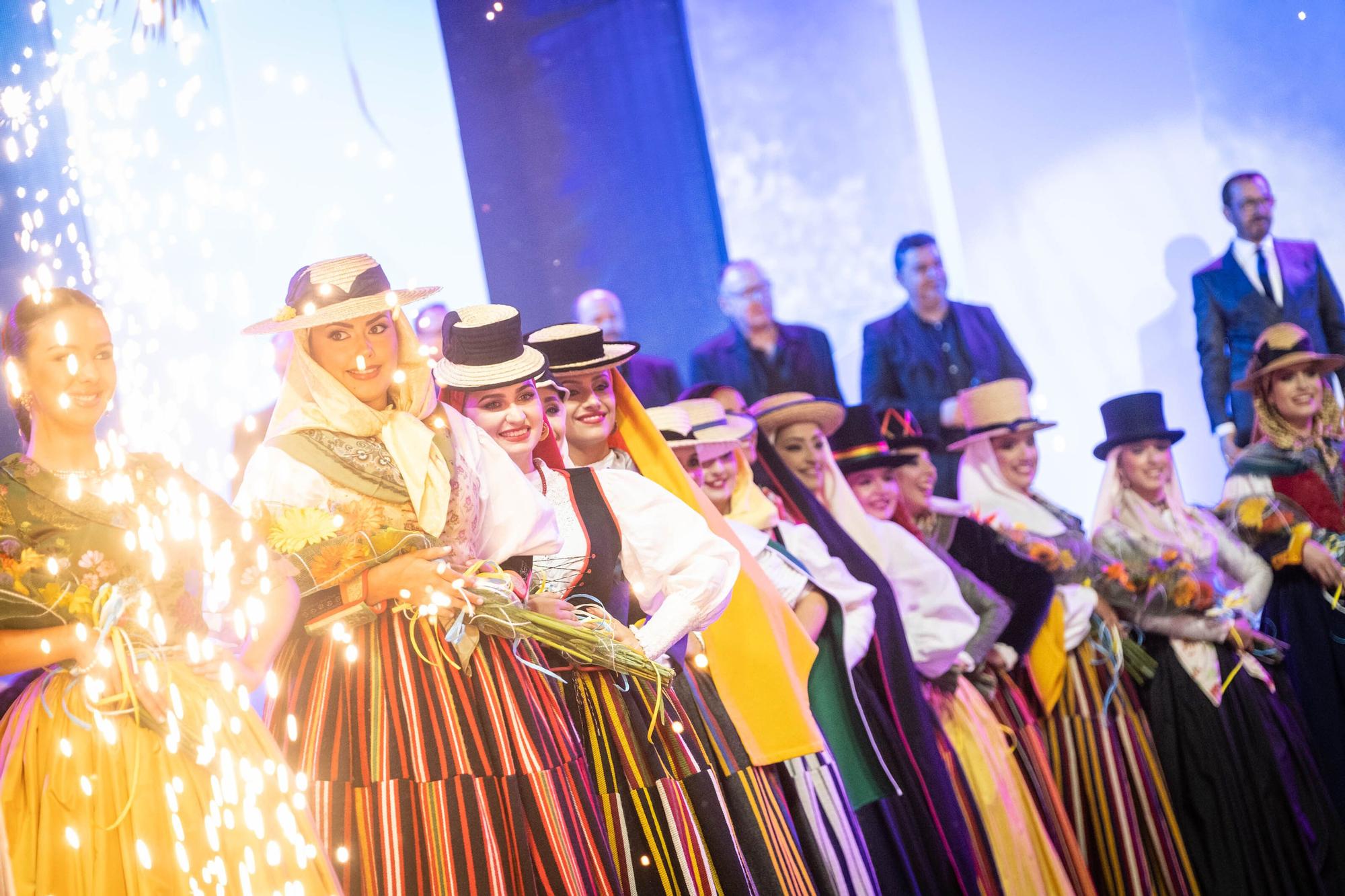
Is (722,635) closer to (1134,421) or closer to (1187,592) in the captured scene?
(1187,592)

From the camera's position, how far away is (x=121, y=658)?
8.46 ft

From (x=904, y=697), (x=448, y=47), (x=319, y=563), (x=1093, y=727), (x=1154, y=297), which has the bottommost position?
(x=1093, y=727)

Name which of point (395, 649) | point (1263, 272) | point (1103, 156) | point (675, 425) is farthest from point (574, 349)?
point (1103, 156)

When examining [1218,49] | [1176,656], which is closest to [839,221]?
[1218,49]

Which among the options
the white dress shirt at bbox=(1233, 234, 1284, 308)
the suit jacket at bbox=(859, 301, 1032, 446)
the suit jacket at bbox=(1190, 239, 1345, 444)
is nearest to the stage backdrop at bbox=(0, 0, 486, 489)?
the suit jacket at bbox=(859, 301, 1032, 446)

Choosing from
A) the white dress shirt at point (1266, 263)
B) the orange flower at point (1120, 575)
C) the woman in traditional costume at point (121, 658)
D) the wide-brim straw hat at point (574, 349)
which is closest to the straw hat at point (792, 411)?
the wide-brim straw hat at point (574, 349)

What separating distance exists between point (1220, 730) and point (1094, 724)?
0.48 m

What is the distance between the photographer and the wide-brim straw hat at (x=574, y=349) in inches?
151

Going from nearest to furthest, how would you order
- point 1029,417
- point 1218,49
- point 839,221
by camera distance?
point 1029,417
point 839,221
point 1218,49

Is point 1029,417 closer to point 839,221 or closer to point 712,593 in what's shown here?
point 839,221

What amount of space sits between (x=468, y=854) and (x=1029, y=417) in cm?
377

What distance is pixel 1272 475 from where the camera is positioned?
6148 millimetres

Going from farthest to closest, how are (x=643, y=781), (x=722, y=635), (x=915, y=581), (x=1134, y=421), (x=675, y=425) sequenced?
(x=1134, y=421)
(x=915, y=581)
(x=675, y=425)
(x=722, y=635)
(x=643, y=781)

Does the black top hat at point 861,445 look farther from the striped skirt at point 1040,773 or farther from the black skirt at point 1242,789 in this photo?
the black skirt at point 1242,789
